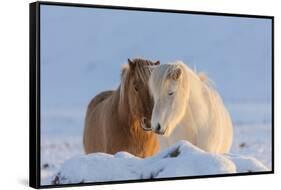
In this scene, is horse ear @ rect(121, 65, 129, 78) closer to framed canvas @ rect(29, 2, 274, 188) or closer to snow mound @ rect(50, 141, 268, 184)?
framed canvas @ rect(29, 2, 274, 188)

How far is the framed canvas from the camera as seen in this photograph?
19.3 ft

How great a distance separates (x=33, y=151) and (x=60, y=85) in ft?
1.74

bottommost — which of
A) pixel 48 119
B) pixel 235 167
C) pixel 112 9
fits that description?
pixel 235 167

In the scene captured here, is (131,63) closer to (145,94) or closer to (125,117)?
(145,94)

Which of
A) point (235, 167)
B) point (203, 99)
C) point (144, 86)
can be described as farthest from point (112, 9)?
point (235, 167)

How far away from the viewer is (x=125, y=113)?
6152 millimetres

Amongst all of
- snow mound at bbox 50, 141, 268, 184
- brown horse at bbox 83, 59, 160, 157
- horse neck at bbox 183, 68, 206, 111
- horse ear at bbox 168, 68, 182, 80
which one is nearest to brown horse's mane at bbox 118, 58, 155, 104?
brown horse at bbox 83, 59, 160, 157

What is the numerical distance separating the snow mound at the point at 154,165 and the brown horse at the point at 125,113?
9cm

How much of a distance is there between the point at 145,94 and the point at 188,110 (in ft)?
1.43

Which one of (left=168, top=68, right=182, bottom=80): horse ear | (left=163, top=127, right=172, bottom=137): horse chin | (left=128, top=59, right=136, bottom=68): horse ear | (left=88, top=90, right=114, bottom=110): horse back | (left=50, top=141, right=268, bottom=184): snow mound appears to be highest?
(left=128, top=59, right=136, bottom=68): horse ear

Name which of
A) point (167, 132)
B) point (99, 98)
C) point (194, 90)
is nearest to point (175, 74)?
point (194, 90)

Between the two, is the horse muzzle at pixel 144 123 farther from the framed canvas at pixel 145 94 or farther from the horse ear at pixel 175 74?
the horse ear at pixel 175 74

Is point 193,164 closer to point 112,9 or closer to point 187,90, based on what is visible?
point 187,90

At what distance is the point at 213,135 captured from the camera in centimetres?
653
